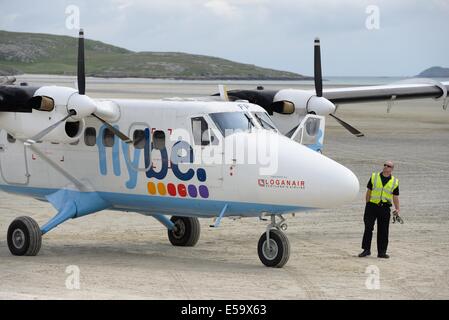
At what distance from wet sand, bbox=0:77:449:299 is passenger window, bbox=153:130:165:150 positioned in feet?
5.90

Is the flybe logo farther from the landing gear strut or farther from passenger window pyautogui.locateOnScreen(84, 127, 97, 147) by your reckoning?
the landing gear strut

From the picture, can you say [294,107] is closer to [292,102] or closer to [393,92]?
[292,102]

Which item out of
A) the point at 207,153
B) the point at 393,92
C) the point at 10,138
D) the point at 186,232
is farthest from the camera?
the point at 393,92

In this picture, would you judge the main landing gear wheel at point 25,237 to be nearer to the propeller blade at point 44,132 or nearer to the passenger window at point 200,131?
the propeller blade at point 44,132

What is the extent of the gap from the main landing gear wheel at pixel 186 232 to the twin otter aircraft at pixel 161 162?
0.02 meters

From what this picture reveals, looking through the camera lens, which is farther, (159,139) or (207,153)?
(159,139)

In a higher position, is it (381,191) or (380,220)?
(381,191)

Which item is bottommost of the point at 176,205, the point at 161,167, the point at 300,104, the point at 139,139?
the point at 176,205

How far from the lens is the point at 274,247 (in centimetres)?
1523

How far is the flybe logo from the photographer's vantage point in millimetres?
15578

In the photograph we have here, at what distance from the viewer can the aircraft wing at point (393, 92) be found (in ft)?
70.4

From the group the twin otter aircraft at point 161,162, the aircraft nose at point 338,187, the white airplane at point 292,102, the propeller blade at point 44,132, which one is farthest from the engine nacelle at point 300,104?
the propeller blade at point 44,132

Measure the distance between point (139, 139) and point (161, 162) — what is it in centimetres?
58

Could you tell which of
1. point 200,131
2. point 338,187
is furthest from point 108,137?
point 338,187
